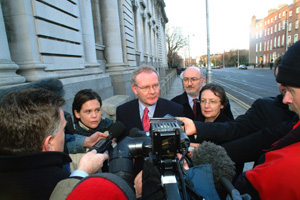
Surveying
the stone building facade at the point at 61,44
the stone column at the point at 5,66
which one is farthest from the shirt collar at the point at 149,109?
the stone column at the point at 5,66

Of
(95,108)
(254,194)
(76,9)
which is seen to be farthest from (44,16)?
(254,194)

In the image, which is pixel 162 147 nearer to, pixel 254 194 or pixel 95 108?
pixel 254 194

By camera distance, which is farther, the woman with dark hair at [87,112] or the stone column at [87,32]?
the stone column at [87,32]

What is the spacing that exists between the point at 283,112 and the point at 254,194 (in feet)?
2.95

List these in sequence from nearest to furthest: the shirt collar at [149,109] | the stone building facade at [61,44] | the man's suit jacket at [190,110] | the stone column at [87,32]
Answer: the shirt collar at [149,109] < the man's suit jacket at [190,110] < the stone building facade at [61,44] < the stone column at [87,32]

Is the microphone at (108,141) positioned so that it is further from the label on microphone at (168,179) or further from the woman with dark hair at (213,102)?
the woman with dark hair at (213,102)

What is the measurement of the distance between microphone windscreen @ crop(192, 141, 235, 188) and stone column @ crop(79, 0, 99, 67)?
218 inches

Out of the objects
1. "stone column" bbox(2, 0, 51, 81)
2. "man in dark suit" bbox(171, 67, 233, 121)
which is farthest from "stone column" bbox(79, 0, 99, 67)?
"man in dark suit" bbox(171, 67, 233, 121)

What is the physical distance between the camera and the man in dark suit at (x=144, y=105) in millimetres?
2189

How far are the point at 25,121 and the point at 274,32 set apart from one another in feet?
215

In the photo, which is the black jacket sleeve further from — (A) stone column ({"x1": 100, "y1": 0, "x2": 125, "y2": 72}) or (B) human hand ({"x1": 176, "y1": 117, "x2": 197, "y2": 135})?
(A) stone column ({"x1": 100, "y1": 0, "x2": 125, "y2": 72})

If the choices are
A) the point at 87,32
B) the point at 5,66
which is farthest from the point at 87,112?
the point at 87,32

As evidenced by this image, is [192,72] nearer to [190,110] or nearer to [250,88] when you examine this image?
[190,110]

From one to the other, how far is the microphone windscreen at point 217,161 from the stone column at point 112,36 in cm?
725
